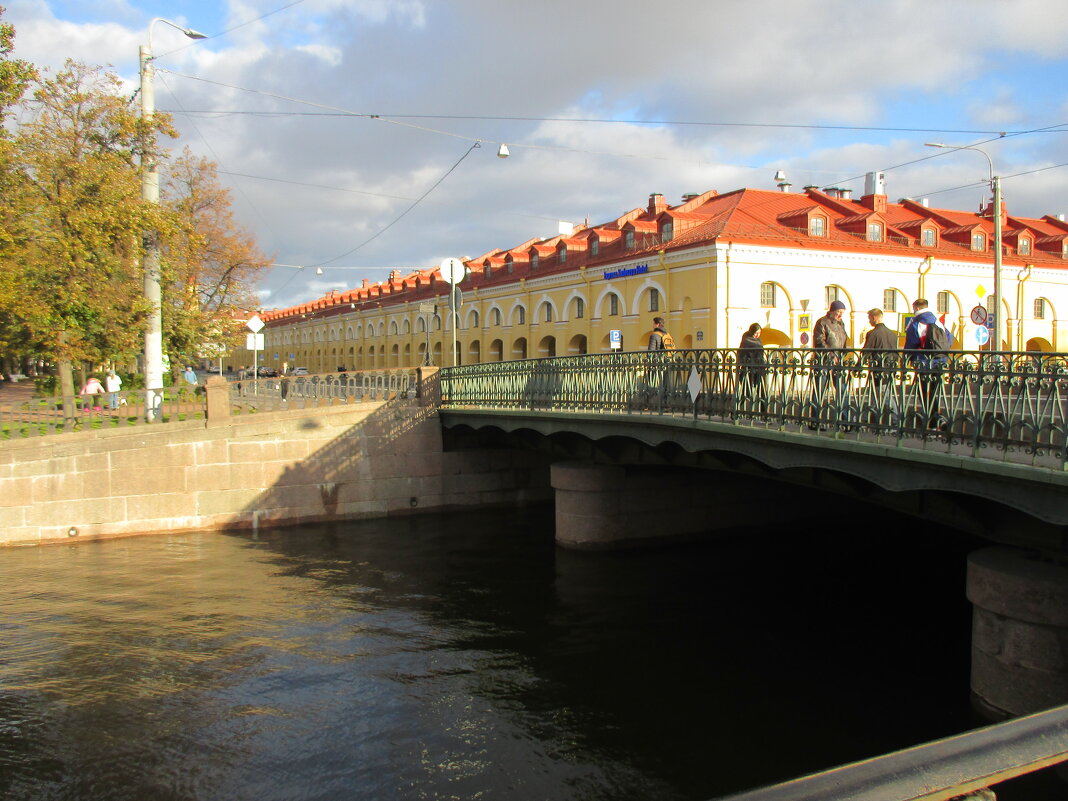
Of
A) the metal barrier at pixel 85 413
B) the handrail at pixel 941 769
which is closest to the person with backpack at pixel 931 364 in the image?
the handrail at pixel 941 769

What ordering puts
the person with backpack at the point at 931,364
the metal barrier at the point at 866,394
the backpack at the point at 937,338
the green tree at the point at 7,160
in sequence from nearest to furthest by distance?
the metal barrier at the point at 866,394 → the person with backpack at the point at 931,364 → the backpack at the point at 937,338 → the green tree at the point at 7,160

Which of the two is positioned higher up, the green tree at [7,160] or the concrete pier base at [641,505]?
the green tree at [7,160]

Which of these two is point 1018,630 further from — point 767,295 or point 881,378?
point 767,295

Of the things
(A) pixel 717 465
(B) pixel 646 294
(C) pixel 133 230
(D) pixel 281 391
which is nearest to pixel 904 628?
(A) pixel 717 465

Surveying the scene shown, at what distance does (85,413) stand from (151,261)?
4063 mm

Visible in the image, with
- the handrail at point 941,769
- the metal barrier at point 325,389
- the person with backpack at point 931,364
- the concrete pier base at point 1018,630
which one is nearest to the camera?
the handrail at point 941,769

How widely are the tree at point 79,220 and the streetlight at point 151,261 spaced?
27cm

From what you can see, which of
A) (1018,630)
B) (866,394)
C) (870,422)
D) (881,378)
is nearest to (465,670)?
(870,422)

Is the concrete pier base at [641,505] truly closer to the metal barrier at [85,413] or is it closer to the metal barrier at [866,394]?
the metal barrier at [866,394]

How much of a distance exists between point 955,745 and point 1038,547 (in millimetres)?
7271

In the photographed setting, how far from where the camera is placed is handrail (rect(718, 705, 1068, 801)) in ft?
5.00

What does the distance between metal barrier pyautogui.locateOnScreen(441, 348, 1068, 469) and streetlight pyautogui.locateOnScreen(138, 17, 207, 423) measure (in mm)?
9705

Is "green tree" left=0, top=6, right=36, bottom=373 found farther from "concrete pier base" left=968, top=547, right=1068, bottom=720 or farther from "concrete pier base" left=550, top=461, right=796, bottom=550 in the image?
"concrete pier base" left=968, top=547, right=1068, bottom=720

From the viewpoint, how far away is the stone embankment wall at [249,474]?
52.4 feet
